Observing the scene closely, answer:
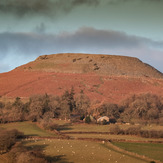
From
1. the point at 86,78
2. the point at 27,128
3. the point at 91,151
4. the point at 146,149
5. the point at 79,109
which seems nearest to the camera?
the point at 91,151

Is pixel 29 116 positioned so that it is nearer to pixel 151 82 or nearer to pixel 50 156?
pixel 50 156

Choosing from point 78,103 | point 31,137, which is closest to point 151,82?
point 78,103

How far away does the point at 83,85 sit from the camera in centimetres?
8606

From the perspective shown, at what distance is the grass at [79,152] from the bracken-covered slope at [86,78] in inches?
1427

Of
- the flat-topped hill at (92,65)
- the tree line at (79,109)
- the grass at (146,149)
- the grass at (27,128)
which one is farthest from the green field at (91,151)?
the flat-topped hill at (92,65)

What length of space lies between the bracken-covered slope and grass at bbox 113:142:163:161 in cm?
3352

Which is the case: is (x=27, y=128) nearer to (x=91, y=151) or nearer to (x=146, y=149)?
(x=91, y=151)

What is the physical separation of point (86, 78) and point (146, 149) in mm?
64577

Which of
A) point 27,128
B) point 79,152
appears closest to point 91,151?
point 79,152

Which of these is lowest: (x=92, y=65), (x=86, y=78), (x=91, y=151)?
(x=91, y=151)

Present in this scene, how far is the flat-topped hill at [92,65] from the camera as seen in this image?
10788cm

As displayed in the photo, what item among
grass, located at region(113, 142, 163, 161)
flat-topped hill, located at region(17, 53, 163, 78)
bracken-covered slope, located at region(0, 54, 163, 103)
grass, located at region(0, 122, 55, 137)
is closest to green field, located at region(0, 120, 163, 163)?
grass, located at region(113, 142, 163, 161)

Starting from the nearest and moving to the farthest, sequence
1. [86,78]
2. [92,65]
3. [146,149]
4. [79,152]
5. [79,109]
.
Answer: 1. [79,152]
2. [146,149]
3. [79,109]
4. [86,78]
5. [92,65]

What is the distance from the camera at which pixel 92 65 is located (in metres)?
113
